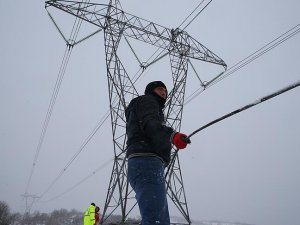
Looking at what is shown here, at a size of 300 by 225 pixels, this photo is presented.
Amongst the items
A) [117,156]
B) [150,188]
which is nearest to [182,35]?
[117,156]

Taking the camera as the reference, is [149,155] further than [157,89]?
No

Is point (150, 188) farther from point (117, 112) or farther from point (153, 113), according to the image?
point (117, 112)

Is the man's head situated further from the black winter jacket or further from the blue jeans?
the blue jeans

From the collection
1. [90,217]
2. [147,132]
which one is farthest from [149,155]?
[90,217]

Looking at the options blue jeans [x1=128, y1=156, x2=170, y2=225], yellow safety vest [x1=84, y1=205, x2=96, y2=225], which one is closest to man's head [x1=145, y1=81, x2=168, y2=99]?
blue jeans [x1=128, y1=156, x2=170, y2=225]

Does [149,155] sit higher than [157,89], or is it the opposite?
[157,89]

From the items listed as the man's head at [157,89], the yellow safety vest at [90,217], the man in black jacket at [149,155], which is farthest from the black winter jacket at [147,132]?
the yellow safety vest at [90,217]

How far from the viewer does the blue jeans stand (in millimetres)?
1942

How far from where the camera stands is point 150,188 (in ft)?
6.54

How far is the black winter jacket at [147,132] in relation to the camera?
2.08 meters

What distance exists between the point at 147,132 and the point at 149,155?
20 cm

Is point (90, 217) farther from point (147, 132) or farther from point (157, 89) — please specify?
point (147, 132)

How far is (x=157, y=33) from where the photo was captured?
38.1ft

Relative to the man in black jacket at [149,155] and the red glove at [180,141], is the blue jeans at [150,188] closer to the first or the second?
the man in black jacket at [149,155]
